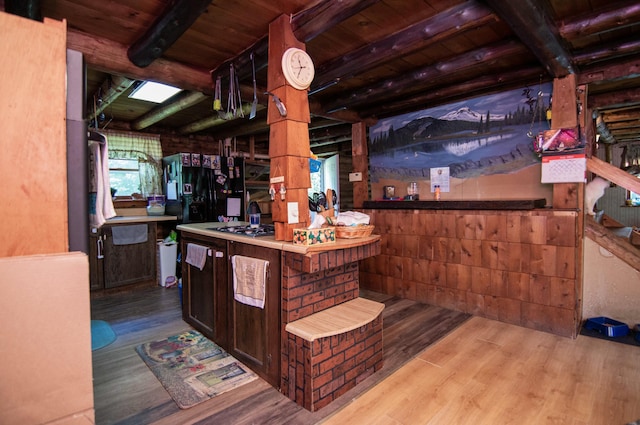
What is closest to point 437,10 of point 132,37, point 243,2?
point 243,2

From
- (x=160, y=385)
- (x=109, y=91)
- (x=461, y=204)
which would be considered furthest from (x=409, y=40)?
(x=109, y=91)

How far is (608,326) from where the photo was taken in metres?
3.16

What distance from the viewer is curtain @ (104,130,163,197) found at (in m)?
5.64

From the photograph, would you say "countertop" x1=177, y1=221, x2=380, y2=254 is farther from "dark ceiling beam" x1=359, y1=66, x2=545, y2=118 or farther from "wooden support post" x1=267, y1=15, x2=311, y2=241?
"dark ceiling beam" x1=359, y1=66, x2=545, y2=118

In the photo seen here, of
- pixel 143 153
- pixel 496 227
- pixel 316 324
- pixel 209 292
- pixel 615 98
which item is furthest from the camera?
pixel 143 153

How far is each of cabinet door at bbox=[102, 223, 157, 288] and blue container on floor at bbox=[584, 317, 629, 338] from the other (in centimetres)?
551

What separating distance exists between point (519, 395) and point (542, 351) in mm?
867

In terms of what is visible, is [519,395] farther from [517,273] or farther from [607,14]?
[607,14]

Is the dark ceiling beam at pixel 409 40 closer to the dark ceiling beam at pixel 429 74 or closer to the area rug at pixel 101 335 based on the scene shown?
the dark ceiling beam at pixel 429 74

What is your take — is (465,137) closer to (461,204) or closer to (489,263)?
(461,204)

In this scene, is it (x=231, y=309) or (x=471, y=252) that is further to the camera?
(x=471, y=252)

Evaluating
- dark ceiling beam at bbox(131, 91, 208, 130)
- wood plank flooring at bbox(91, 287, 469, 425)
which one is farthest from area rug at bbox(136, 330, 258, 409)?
dark ceiling beam at bbox(131, 91, 208, 130)

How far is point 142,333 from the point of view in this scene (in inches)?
130

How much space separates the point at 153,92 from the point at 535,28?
4051 mm
